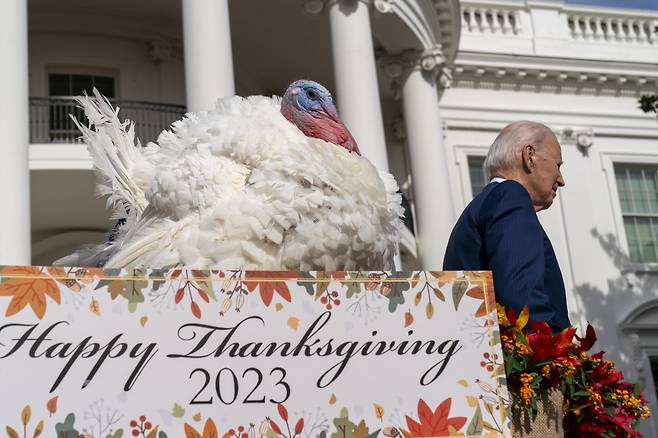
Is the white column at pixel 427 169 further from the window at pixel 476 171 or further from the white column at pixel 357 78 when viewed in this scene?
the white column at pixel 357 78

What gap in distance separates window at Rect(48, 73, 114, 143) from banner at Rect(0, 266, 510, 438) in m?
11.8

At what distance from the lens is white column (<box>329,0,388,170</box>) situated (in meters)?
11.4

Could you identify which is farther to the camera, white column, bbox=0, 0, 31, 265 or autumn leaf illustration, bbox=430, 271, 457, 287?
white column, bbox=0, 0, 31, 265

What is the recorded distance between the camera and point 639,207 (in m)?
17.3

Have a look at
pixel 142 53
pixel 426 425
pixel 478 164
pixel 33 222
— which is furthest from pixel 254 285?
pixel 478 164

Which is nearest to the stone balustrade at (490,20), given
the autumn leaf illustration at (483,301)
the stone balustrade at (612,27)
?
the stone balustrade at (612,27)

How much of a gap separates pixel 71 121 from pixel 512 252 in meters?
11.6

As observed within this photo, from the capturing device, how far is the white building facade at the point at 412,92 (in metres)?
11.2

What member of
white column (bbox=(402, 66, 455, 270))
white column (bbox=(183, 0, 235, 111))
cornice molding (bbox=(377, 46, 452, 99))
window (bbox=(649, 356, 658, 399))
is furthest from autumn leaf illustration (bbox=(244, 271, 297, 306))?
window (bbox=(649, 356, 658, 399))

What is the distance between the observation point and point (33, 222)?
13281mm

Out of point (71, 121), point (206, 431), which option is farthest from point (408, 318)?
point (71, 121)

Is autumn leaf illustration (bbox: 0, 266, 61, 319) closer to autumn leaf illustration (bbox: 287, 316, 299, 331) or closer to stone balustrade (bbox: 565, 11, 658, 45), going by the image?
autumn leaf illustration (bbox: 287, 316, 299, 331)

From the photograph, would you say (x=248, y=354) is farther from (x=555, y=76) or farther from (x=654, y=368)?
(x=555, y=76)

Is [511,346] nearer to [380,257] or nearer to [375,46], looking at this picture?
[380,257]
